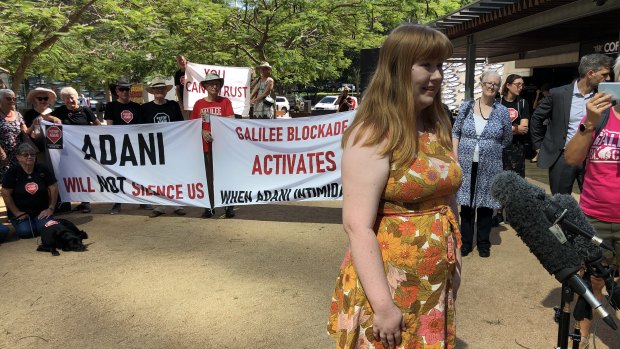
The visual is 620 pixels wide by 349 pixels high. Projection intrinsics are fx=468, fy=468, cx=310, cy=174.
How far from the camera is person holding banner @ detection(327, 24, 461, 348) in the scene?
1.61 meters

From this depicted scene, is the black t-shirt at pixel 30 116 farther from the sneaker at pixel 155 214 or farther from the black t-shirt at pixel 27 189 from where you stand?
the sneaker at pixel 155 214

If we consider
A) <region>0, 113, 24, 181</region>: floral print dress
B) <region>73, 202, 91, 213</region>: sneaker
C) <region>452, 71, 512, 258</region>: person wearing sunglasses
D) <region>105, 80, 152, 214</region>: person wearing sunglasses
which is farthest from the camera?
<region>105, 80, 152, 214</region>: person wearing sunglasses

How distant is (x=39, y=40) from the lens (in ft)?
29.2

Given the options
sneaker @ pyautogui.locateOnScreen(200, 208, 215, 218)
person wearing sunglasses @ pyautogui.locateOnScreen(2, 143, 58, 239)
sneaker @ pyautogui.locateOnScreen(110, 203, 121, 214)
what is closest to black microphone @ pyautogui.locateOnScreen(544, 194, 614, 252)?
sneaker @ pyautogui.locateOnScreen(200, 208, 215, 218)

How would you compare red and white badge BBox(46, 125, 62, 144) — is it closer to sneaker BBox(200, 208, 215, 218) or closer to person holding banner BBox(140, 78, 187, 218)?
person holding banner BBox(140, 78, 187, 218)

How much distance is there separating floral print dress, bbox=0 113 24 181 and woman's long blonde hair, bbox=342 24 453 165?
624 cm

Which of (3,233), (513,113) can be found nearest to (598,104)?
(513,113)

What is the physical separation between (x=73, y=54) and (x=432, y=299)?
1255 cm

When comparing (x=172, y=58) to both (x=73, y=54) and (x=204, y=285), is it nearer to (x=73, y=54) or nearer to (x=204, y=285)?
(x=73, y=54)

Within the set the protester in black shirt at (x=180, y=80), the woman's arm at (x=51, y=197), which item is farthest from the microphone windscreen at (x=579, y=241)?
the protester in black shirt at (x=180, y=80)

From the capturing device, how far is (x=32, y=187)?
5762 mm

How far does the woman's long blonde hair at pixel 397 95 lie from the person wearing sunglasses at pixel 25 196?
525 centimetres

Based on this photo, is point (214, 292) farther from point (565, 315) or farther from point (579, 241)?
point (579, 241)

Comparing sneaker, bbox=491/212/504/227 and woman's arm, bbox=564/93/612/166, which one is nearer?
woman's arm, bbox=564/93/612/166
